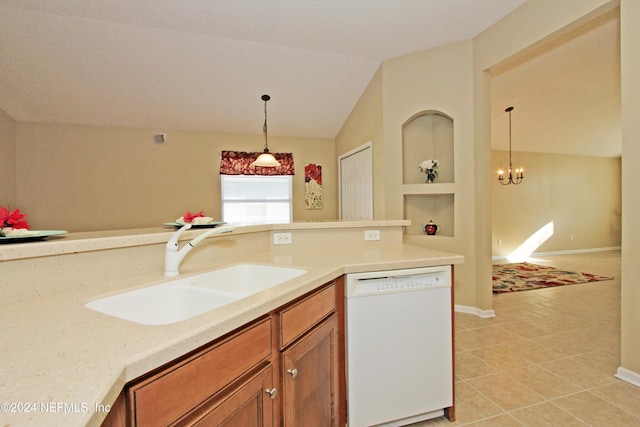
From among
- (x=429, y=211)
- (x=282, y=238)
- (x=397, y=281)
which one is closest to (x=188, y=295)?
(x=282, y=238)

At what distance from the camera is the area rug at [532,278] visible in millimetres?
4130

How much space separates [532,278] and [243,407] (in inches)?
205

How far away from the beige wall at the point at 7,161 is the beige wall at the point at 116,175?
0.20ft

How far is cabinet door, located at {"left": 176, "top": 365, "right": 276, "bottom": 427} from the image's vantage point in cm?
70

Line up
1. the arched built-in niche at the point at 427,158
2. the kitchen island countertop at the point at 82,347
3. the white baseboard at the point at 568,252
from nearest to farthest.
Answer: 1. the kitchen island countertop at the point at 82,347
2. the arched built-in niche at the point at 427,158
3. the white baseboard at the point at 568,252

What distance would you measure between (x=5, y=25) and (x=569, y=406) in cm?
550

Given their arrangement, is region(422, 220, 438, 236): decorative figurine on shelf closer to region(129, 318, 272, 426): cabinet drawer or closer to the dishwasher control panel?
the dishwasher control panel

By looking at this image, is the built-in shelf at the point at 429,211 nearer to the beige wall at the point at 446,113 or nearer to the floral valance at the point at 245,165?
the beige wall at the point at 446,113

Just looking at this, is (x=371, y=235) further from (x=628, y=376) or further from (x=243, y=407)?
(x=628, y=376)

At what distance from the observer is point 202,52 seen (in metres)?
3.39

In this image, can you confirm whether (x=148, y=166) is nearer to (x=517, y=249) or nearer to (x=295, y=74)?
(x=295, y=74)

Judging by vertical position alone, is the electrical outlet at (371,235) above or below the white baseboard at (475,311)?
above

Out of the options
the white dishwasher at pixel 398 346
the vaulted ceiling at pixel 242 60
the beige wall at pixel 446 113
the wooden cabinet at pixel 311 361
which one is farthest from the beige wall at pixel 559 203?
the wooden cabinet at pixel 311 361

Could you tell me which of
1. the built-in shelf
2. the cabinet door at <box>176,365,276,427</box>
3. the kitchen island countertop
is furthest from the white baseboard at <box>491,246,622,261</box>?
the cabinet door at <box>176,365,276,427</box>
